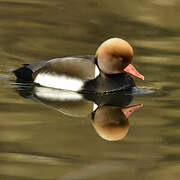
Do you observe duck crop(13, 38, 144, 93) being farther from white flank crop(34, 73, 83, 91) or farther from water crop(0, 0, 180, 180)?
water crop(0, 0, 180, 180)

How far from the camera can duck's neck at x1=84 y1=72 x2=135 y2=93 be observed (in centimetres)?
873

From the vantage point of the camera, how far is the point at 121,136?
6961mm

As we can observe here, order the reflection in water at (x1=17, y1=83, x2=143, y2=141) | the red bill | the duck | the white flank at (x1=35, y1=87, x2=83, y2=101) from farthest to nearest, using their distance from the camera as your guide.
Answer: the duck < the white flank at (x1=35, y1=87, x2=83, y2=101) < the red bill < the reflection in water at (x1=17, y1=83, x2=143, y2=141)

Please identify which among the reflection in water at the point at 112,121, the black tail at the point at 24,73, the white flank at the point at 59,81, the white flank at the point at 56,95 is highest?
the black tail at the point at 24,73

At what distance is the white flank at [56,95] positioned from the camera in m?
8.49

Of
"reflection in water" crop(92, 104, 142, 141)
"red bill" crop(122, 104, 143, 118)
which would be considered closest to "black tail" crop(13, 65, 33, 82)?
"reflection in water" crop(92, 104, 142, 141)

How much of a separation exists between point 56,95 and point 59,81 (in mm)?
310

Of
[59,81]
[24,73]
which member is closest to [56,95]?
[59,81]

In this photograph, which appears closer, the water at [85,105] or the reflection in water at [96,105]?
the water at [85,105]

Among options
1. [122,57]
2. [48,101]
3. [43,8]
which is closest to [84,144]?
[48,101]

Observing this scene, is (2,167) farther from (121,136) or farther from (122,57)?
(122,57)

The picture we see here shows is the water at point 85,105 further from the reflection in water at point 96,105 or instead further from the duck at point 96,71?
the duck at point 96,71

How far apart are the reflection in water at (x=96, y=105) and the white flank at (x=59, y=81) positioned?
6 cm

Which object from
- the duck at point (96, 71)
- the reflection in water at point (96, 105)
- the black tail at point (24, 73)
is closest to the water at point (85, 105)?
the reflection in water at point (96, 105)
